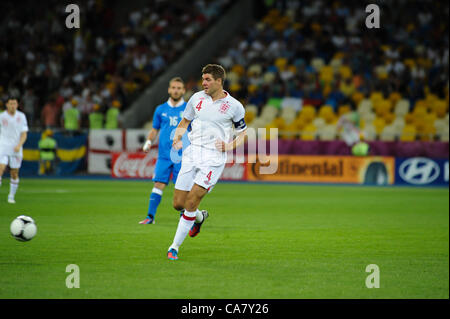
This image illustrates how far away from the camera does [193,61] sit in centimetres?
3158

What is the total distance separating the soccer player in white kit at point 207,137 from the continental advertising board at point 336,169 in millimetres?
15720

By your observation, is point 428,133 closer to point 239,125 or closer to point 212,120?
point 239,125

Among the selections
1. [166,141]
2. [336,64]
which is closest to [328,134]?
[336,64]

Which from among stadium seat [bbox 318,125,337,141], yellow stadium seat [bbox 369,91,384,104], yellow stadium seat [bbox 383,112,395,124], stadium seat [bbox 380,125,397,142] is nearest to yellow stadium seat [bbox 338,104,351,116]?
stadium seat [bbox 318,125,337,141]

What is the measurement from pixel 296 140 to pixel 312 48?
6.59 m

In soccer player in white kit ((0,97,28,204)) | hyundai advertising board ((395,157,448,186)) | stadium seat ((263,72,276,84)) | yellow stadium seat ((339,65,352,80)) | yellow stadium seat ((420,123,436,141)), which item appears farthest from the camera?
stadium seat ((263,72,276,84))

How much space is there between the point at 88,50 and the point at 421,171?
1596 centimetres

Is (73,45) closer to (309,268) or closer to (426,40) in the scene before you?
(426,40)

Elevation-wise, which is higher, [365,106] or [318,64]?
[318,64]

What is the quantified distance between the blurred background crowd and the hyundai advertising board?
118 cm

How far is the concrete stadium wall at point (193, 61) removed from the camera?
2884cm

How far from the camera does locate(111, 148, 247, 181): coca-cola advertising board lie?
24.4m
